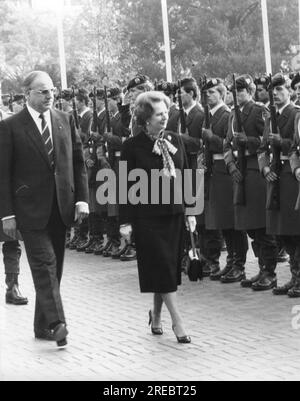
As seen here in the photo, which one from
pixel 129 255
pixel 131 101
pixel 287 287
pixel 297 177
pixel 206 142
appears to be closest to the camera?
pixel 297 177

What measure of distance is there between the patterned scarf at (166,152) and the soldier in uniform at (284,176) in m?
2.04

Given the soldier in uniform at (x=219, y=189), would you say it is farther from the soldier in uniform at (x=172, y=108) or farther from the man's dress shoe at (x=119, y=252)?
the man's dress shoe at (x=119, y=252)

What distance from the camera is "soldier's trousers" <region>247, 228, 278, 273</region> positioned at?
1157 centimetres

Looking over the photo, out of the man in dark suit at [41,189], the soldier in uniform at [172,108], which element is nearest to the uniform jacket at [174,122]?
the soldier in uniform at [172,108]

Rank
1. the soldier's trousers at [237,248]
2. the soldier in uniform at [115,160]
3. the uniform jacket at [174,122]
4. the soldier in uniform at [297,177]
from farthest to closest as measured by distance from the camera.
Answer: the soldier in uniform at [115,160], the uniform jacket at [174,122], the soldier's trousers at [237,248], the soldier in uniform at [297,177]

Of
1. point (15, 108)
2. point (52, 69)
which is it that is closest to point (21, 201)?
point (15, 108)

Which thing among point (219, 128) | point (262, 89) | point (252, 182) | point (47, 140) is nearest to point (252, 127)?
point (252, 182)

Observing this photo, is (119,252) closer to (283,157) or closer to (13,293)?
(13,293)

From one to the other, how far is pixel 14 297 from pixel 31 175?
2.75m

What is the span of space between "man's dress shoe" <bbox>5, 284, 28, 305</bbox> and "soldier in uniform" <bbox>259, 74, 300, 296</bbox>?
2.39 meters

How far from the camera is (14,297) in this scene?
11719mm

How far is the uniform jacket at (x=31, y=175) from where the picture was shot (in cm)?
920
